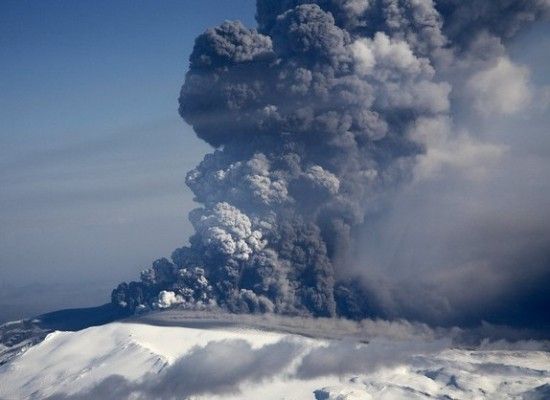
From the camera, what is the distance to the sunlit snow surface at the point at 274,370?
54.1 m

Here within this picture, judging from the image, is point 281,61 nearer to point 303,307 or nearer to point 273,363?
point 303,307

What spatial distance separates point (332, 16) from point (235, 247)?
1896cm

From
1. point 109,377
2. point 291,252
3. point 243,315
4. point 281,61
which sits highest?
point 281,61

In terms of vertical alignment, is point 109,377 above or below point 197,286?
below

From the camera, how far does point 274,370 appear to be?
55406mm

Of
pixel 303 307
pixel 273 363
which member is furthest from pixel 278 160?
pixel 273 363

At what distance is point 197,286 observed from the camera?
6078 cm

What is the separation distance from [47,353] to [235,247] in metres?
16.6

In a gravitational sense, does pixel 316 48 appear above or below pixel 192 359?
above

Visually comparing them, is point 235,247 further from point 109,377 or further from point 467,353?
point 467,353

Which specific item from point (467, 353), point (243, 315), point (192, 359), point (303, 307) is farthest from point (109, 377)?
point (467, 353)

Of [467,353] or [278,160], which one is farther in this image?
[278,160]

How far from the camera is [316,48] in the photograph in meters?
60.8

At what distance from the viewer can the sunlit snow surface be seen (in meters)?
54.1
